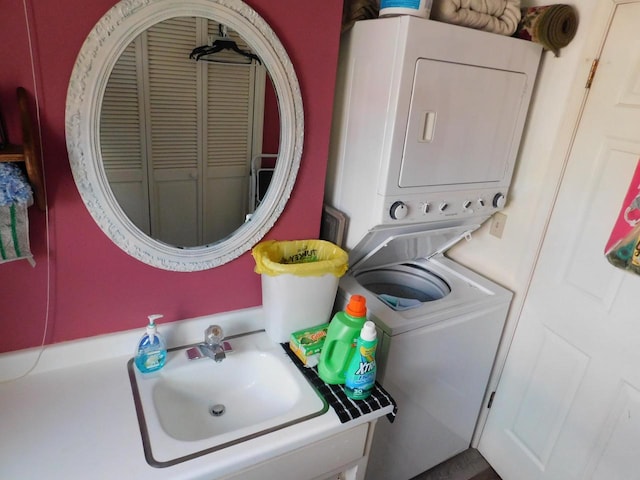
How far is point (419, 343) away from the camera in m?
1.66

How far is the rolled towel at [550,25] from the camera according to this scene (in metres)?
1.57

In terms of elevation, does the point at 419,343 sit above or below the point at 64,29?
below

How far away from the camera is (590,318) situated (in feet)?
5.57

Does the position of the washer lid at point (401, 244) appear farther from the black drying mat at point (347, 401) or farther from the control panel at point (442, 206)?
the black drying mat at point (347, 401)

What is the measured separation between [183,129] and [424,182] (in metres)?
0.90

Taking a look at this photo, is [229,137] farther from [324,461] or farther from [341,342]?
[324,461]

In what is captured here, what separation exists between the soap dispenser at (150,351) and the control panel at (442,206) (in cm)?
90

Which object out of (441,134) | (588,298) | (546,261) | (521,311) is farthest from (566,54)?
(521,311)

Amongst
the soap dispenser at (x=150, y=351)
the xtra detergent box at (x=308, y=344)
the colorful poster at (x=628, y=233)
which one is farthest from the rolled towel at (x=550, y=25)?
the soap dispenser at (x=150, y=351)

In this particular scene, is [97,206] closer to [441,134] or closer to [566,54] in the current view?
[441,134]

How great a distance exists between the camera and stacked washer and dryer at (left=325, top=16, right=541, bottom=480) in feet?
4.76

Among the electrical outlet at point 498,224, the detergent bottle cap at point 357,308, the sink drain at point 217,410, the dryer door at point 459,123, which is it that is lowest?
the sink drain at point 217,410

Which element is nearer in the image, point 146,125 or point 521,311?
point 146,125

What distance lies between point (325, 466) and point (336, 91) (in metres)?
1.41
